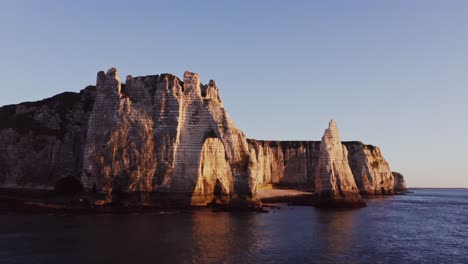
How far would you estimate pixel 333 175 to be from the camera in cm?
6638

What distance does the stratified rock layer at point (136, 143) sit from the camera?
54.2 m

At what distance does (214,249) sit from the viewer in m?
27.4

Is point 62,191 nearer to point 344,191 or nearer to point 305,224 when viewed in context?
point 305,224

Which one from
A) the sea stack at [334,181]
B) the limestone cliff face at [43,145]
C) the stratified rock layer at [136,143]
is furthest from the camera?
the sea stack at [334,181]

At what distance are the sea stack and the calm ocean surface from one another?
1958 centimetres

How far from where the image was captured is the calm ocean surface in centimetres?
2509

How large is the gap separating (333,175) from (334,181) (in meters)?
1.00

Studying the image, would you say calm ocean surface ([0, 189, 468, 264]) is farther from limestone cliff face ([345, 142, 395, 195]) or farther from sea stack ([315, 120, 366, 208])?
limestone cliff face ([345, 142, 395, 195])

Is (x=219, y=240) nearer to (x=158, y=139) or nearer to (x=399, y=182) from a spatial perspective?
(x=158, y=139)

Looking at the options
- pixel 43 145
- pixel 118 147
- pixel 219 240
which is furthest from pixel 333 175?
pixel 43 145

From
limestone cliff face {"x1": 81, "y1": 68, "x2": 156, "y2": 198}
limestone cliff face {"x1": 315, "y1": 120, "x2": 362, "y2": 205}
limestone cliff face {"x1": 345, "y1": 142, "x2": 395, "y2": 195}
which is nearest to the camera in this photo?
limestone cliff face {"x1": 81, "y1": 68, "x2": 156, "y2": 198}

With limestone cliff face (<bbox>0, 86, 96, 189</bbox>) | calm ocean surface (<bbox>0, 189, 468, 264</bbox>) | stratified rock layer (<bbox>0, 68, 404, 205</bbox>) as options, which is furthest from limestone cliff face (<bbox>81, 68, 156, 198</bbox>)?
calm ocean surface (<bbox>0, 189, 468, 264</bbox>)

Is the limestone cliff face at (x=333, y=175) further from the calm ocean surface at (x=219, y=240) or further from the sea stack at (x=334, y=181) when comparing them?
the calm ocean surface at (x=219, y=240)

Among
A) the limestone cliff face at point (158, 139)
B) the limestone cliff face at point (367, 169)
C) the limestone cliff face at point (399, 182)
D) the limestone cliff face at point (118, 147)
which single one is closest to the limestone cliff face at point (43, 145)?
the limestone cliff face at point (118, 147)
